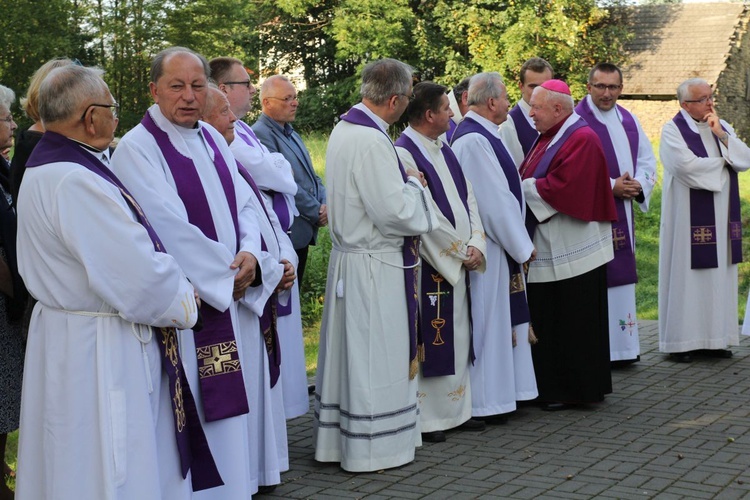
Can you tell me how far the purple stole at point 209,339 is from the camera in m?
4.50

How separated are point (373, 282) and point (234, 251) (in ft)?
4.16

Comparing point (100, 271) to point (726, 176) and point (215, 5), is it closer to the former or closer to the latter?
point (726, 176)

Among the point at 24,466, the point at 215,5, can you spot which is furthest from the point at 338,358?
the point at 215,5

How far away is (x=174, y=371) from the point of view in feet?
13.5

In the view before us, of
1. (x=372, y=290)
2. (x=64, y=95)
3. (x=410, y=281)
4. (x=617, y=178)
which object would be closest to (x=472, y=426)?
(x=410, y=281)

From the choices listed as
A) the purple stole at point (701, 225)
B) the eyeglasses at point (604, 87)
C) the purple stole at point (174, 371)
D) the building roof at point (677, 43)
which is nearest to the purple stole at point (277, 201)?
the purple stole at point (174, 371)

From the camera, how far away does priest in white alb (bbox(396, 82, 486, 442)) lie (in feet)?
20.7

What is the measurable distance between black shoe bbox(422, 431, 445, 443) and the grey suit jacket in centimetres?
165

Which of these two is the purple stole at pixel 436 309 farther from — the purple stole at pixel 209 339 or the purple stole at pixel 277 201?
the purple stole at pixel 209 339

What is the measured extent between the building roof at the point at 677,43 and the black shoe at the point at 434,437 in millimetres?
30445

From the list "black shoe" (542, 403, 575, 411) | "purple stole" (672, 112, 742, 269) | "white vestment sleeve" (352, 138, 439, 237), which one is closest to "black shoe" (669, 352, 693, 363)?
"purple stole" (672, 112, 742, 269)

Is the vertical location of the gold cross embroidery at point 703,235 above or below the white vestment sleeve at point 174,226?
below

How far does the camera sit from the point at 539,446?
6258 mm

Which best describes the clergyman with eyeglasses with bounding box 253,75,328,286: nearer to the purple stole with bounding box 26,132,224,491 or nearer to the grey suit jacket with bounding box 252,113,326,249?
the grey suit jacket with bounding box 252,113,326,249
